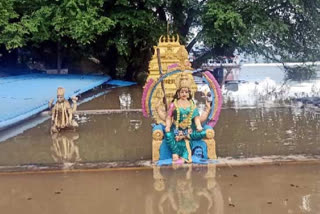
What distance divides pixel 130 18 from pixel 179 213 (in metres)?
15.0

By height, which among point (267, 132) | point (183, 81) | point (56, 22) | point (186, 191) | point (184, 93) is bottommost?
point (186, 191)

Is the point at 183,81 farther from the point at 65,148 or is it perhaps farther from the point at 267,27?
the point at 267,27

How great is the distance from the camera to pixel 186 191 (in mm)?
5000

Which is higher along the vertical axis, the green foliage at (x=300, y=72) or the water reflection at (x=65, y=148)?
Answer: the green foliage at (x=300, y=72)

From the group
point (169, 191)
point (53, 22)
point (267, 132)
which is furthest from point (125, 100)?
point (169, 191)

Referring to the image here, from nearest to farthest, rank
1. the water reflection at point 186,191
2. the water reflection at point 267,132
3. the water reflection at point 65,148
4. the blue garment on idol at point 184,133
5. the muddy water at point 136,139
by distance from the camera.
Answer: the water reflection at point 186,191
the blue garment on idol at point 184,133
the water reflection at point 65,148
the muddy water at point 136,139
the water reflection at point 267,132

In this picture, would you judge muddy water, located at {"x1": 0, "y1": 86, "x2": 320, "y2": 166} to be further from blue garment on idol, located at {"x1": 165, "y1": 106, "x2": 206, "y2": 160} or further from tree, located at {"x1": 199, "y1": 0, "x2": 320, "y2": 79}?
tree, located at {"x1": 199, "y1": 0, "x2": 320, "y2": 79}

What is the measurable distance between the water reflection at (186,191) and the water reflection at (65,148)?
159 cm

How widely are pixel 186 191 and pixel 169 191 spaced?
19cm

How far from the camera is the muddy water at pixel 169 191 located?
4.50 m

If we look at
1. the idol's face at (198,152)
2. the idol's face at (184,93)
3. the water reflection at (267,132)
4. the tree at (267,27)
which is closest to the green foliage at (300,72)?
the tree at (267,27)

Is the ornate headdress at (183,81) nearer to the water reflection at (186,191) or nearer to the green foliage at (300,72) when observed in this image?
the water reflection at (186,191)

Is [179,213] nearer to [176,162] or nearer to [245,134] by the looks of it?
[176,162]

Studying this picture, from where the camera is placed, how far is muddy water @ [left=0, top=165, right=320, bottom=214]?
4500 mm
